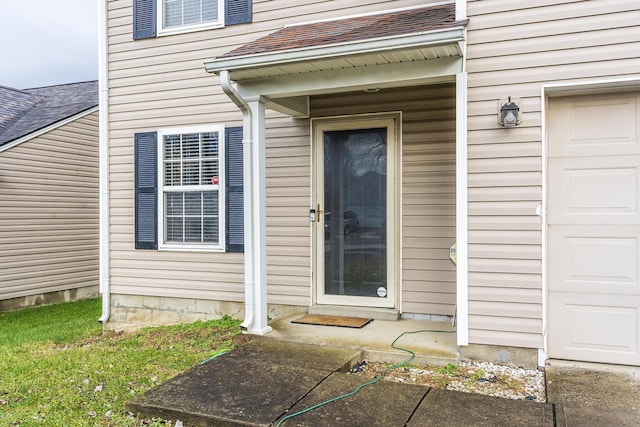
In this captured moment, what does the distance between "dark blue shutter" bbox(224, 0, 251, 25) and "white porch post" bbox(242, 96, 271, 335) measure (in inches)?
66.3

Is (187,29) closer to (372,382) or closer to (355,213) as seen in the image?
(355,213)

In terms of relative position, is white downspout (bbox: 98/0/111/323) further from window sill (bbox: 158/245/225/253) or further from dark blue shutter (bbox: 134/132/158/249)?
window sill (bbox: 158/245/225/253)

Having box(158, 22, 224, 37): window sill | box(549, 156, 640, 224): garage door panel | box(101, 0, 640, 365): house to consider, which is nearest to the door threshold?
box(101, 0, 640, 365): house

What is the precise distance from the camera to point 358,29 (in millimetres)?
4352

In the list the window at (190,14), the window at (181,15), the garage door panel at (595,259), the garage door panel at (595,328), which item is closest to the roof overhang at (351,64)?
the garage door panel at (595,259)

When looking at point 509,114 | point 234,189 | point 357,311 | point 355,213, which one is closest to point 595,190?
point 509,114

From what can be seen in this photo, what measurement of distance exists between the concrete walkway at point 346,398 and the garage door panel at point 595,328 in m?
0.13

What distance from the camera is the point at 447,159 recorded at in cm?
479

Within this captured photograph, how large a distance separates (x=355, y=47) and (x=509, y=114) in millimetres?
1242

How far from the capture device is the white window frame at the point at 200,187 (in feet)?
18.9

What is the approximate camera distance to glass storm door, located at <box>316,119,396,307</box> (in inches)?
199

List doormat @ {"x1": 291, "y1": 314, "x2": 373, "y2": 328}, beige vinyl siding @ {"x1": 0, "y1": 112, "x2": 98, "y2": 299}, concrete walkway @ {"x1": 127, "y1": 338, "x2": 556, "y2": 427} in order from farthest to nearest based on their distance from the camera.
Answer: beige vinyl siding @ {"x1": 0, "y1": 112, "x2": 98, "y2": 299} < doormat @ {"x1": 291, "y1": 314, "x2": 373, "y2": 328} < concrete walkway @ {"x1": 127, "y1": 338, "x2": 556, "y2": 427}

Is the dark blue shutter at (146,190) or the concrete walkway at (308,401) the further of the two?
the dark blue shutter at (146,190)

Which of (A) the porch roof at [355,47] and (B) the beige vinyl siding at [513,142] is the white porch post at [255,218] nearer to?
(A) the porch roof at [355,47]
